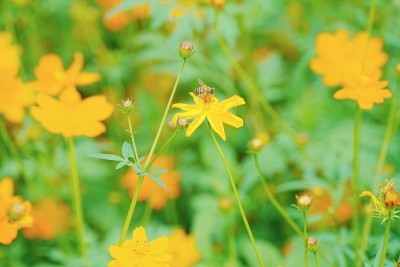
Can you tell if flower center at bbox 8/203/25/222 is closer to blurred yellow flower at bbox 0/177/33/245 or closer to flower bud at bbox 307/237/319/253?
blurred yellow flower at bbox 0/177/33/245

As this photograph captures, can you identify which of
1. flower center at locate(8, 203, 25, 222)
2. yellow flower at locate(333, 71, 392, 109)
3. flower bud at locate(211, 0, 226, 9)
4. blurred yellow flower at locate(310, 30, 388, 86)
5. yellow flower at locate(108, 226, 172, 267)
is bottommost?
yellow flower at locate(108, 226, 172, 267)

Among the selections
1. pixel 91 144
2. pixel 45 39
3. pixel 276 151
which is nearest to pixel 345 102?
pixel 276 151

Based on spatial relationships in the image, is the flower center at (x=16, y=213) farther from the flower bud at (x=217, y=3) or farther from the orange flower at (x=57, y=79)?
the flower bud at (x=217, y=3)

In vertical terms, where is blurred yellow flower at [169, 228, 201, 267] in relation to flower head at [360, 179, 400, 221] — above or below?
above

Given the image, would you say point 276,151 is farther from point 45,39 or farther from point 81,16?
point 45,39

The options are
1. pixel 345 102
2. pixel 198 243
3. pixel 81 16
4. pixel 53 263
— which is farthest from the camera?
pixel 81 16

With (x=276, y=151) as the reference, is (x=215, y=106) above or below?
below

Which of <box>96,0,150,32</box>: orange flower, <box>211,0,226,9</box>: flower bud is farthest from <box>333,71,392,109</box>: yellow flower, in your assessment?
<box>96,0,150,32</box>: orange flower
